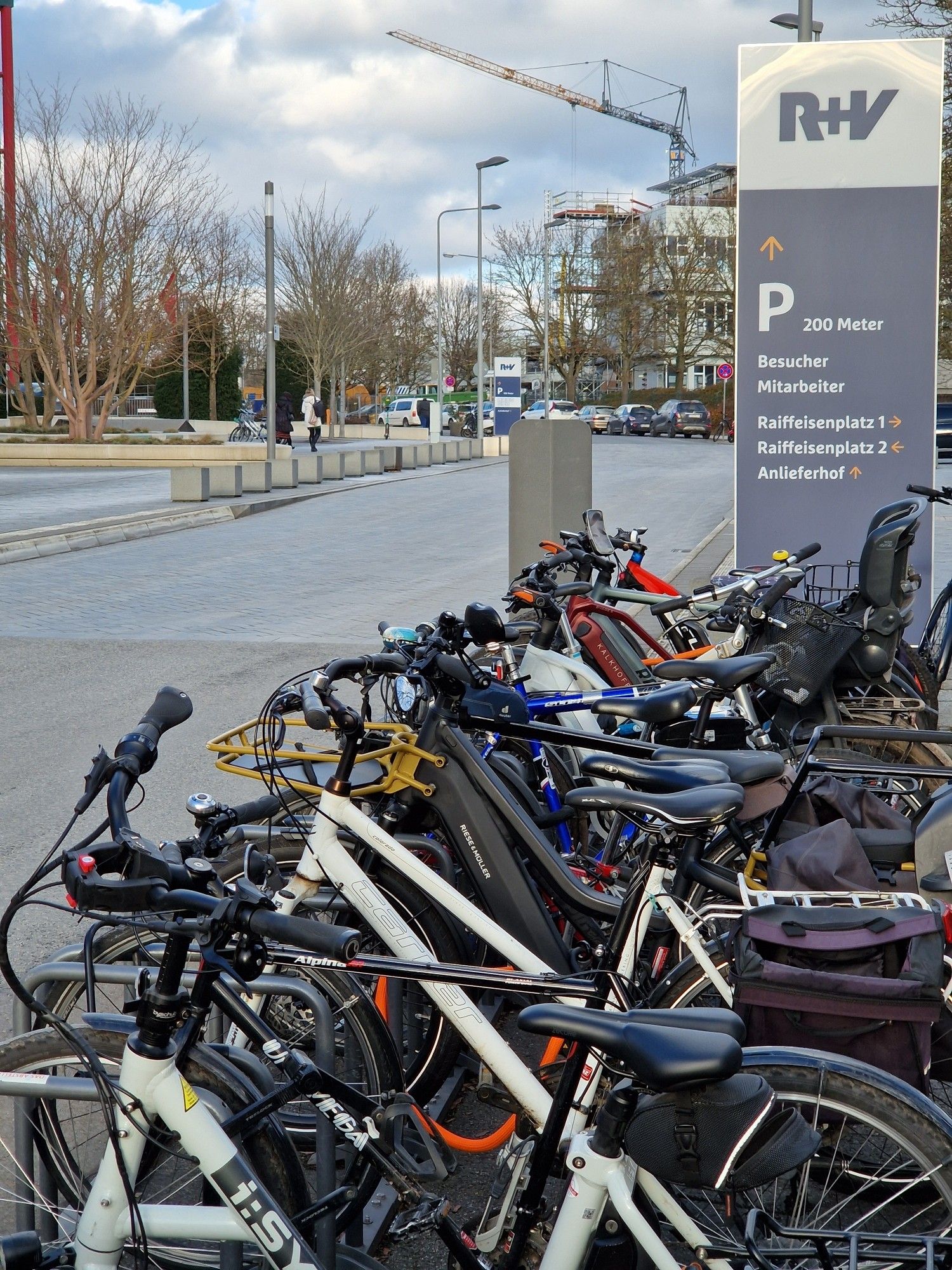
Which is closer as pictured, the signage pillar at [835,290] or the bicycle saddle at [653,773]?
the bicycle saddle at [653,773]

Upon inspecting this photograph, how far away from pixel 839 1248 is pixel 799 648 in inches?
121

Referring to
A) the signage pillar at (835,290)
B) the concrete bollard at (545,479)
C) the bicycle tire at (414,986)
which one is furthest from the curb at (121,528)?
the bicycle tire at (414,986)

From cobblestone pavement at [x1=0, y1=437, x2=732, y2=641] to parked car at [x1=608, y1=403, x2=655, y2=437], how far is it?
93.5 ft

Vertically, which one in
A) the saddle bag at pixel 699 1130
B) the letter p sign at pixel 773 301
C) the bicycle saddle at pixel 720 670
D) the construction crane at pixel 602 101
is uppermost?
the construction crane at pixel 602 101

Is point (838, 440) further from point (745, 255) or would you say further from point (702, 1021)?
point (702, 1021)

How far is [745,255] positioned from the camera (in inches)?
316

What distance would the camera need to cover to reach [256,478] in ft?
77.5

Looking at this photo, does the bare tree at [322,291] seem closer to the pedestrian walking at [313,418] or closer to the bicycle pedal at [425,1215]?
the pedestrian walking at [313,418]

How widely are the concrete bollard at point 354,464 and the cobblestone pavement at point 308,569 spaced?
4.50 metres

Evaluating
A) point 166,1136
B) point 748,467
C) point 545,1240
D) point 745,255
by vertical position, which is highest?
point 745,255

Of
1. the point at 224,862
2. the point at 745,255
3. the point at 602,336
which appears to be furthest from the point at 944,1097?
the point at 602,336

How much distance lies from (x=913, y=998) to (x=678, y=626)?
13.6 ft

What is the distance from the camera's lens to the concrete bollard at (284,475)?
24.4m

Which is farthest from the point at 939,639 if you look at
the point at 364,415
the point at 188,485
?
the point at 364,415
